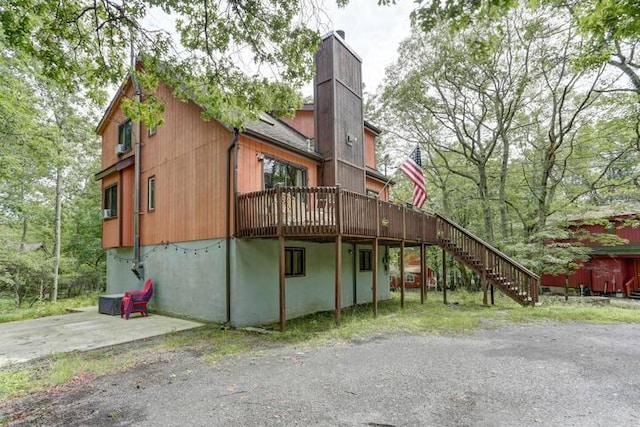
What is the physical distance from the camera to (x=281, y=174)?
10391mm

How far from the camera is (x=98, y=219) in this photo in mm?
23266

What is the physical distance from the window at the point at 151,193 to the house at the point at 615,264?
20.0m

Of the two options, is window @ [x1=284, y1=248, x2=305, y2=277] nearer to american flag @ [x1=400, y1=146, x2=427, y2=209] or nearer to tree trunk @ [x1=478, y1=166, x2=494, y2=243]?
american flag @ [x1=400, y1=146, x2=427, y2=209]

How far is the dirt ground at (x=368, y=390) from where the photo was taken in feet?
12.4

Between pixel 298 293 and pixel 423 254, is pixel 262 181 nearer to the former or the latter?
pixel 298 293

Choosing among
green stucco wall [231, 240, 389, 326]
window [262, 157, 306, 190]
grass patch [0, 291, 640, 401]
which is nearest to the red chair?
grass patch [0, 291, 640, 401]

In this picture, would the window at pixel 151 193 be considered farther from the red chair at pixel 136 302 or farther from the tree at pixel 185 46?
the tree at pixel 185 46

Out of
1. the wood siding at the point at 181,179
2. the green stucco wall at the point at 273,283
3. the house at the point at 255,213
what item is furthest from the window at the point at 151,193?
the green stucco wall at the point at 273,283

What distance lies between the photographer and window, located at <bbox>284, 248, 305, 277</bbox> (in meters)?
10.2

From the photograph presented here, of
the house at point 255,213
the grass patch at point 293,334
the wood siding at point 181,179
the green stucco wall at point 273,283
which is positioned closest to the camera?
the grass patch at point 293,334

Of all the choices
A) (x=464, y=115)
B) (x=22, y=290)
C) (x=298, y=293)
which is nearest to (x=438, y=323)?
(x=298, y=293)

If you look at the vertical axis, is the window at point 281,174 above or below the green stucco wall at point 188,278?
above

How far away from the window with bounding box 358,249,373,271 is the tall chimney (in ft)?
9.48

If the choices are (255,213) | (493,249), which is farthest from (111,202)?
(493,249)
